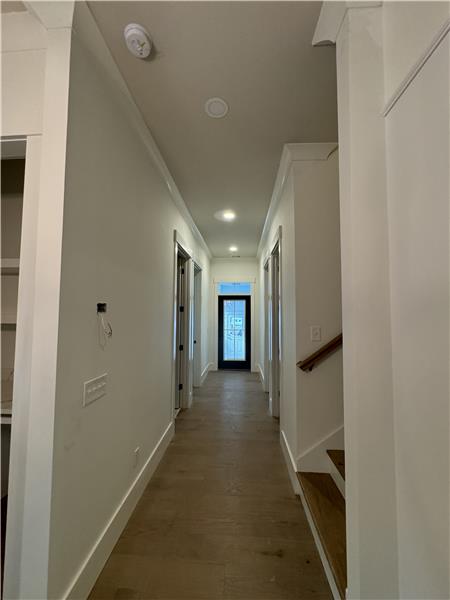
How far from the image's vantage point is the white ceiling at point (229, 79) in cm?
124

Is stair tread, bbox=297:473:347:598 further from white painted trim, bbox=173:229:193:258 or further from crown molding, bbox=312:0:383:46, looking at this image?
white painted trim, bbox=173:229:193:258

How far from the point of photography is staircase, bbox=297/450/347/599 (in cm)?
130

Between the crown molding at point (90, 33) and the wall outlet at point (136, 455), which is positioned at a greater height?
the crown molding at point (90, 33)

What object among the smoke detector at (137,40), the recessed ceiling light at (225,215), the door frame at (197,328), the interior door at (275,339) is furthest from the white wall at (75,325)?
the door frame at (197,328)

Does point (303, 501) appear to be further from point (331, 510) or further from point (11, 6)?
point (11, 6)

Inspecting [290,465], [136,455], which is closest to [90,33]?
[136,455]

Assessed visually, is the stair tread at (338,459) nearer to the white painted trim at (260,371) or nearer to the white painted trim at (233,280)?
the white painted trim at (260,371)

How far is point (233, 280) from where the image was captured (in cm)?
664

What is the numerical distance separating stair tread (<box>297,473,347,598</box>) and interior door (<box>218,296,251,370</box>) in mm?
4613

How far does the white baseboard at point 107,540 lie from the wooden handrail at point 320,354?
1.48 m

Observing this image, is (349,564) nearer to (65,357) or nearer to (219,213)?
(65,357)

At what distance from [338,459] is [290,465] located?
0.52 m

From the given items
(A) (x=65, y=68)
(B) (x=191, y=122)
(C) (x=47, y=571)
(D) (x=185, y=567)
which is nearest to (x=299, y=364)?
(D) (x=185, y=567)

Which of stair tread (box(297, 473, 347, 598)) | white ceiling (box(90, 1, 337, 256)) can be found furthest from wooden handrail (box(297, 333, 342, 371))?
white ceiling (box(90, 1, 337, 256))
